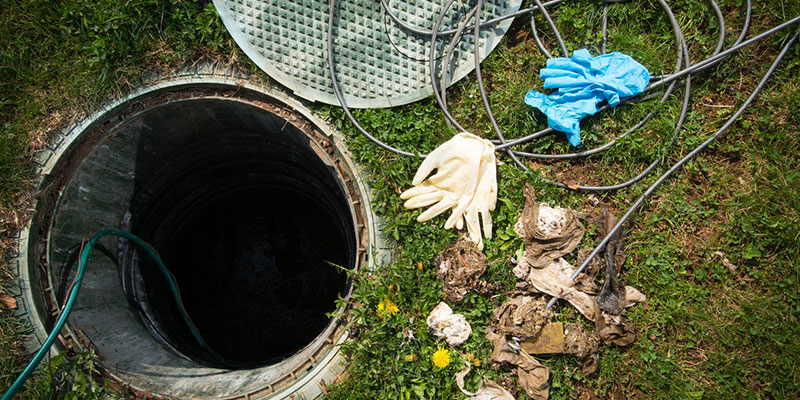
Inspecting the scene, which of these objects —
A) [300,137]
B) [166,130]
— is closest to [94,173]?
[166,130]

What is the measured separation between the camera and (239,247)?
14.5 feet

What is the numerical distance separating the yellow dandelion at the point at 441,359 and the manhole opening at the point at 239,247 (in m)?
1.14

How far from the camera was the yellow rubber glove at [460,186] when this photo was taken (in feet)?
8.52

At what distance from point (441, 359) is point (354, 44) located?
1.95 m

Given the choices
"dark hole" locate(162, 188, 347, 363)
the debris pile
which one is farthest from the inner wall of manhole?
the debris pile

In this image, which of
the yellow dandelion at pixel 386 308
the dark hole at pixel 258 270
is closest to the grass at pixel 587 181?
the yellow dandelion at pixel 386 308

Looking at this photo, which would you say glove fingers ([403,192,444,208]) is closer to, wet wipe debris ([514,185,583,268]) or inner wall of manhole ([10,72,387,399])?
inner wall of manhole ([10,72,387,399])

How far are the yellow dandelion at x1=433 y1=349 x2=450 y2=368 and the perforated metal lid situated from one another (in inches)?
60.0

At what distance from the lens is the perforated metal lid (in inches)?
105

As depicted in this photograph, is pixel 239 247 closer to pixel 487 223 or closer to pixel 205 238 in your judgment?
pixel 205 238

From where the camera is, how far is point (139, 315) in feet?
11.2

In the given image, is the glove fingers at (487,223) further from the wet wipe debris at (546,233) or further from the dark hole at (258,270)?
the dark hole at (258,270)

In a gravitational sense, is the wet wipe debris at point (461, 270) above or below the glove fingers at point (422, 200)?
below

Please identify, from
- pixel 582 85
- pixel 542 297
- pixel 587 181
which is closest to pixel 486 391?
pixel 542 297
